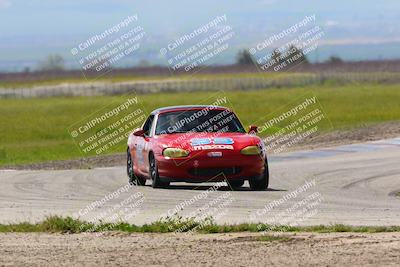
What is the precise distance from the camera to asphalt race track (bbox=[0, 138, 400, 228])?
50.8ft

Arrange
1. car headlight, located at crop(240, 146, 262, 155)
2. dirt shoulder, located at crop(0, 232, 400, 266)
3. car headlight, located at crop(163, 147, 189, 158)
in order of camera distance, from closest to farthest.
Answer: dirt shoulder, located at crop(0, 232, 400, 266), car headlight, located at crop(240, 146, 262, 155), car headlight, located at crop(163, 147, 189, 158)

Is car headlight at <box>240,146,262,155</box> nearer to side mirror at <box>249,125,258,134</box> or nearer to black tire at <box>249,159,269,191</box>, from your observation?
black tire at <box>249,159,269,191</box>

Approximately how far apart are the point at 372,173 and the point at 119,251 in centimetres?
1186

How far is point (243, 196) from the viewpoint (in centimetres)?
1855

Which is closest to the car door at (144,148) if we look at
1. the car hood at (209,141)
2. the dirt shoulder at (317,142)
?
the car hood at (209,141)

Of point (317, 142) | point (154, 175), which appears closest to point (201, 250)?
point (154, 175)

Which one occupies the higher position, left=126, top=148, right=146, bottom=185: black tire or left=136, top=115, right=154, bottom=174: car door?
left=136, top=115, right=154, bottom=174: car door

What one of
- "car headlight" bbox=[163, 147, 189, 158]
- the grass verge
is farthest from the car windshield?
the grass verge

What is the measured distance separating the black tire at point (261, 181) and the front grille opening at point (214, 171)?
0.37 meters

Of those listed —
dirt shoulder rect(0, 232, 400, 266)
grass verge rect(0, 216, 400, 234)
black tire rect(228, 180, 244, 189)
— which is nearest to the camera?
dirt shoulder rect(0, 232, 400, 266)

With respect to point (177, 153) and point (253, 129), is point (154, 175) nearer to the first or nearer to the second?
point (177, 153)

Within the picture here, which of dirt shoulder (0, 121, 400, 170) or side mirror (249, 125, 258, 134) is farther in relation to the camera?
dirt shoulder (0, 121, 400, 170)

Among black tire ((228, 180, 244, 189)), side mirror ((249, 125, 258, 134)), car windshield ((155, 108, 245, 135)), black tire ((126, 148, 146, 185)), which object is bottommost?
black tire ((228, 180, 244, 189))

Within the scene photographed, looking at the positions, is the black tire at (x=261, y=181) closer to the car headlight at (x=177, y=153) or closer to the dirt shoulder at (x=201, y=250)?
the car headlight at (x=177, y=153)
